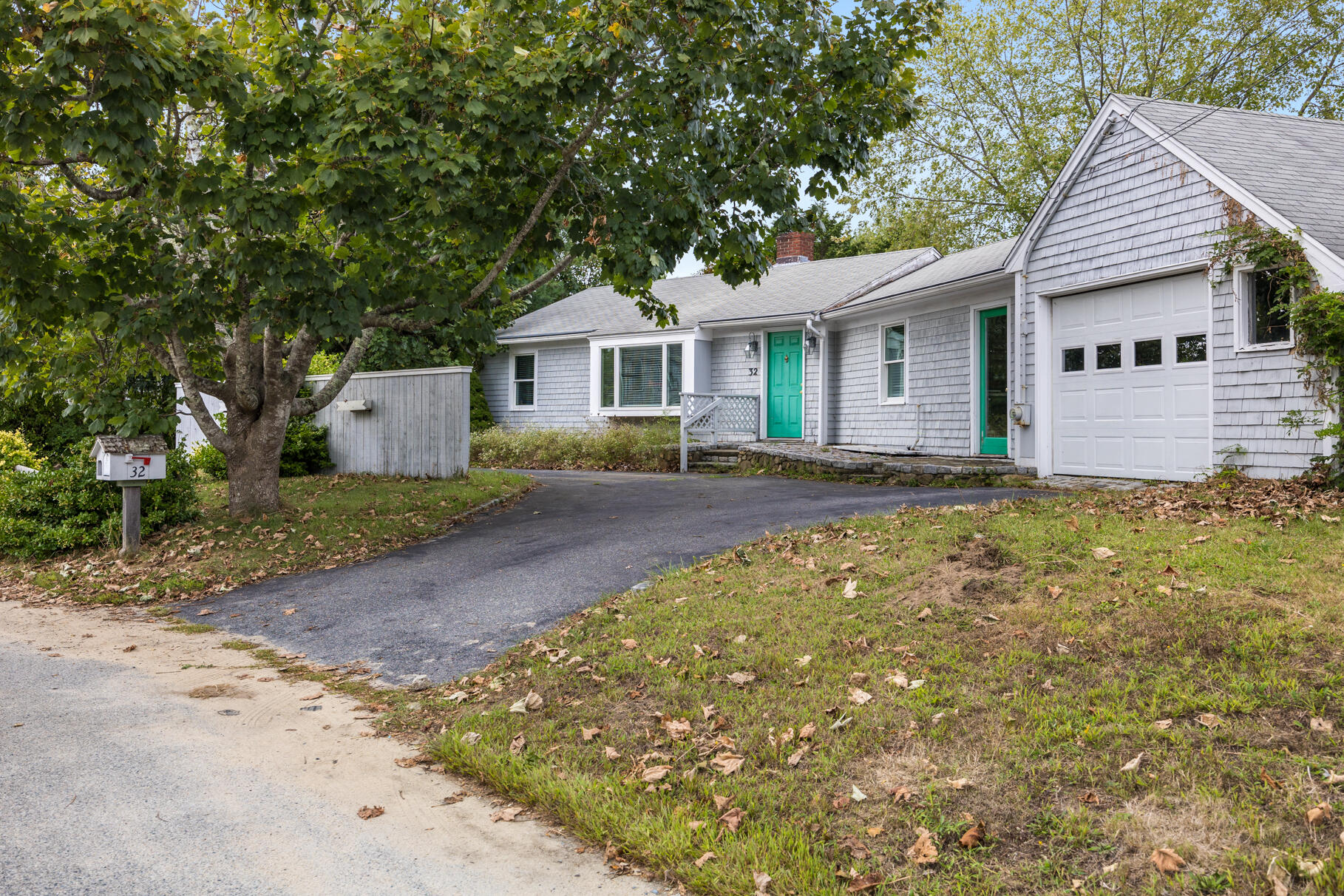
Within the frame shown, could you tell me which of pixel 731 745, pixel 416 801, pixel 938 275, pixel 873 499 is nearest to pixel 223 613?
pixel 416 801

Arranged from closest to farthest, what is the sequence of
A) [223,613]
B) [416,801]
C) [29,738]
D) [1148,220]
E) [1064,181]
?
[416,801]
[29,738]
[223,613]
[1148,220]
[1064,181]

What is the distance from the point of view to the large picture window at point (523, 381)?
2383cm

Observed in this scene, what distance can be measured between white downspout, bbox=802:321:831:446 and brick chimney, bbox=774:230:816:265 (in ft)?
20.8

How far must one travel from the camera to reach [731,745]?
3.90 metres

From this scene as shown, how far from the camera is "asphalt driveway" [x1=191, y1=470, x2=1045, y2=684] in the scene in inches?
247

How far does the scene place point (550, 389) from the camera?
917 inches

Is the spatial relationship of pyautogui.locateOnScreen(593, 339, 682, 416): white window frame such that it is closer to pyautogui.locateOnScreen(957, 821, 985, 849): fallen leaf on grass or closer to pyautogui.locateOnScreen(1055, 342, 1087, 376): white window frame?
pyautogui.locateOnScreen(1055, 342, 1087, 376): white window frame

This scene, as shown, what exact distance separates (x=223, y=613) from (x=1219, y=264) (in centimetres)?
1068

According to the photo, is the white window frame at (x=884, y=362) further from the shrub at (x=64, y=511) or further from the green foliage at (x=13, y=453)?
the green foliage at (x=13, y=453)

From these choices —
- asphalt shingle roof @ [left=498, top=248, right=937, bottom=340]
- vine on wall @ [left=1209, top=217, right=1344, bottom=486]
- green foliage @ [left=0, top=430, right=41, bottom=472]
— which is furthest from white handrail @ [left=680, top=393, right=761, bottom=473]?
green foliage @ [left=0, top=430, right=41, bottom=472]

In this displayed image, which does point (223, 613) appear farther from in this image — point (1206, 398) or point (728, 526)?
point (1206, 398)

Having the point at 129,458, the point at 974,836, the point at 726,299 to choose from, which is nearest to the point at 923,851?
the point at 974,836

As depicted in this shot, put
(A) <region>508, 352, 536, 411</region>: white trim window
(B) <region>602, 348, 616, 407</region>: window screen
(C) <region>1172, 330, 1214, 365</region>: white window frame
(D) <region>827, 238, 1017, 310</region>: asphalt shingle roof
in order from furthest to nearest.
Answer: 1. (A) <region>508, 352, 536, 411</region>: white trim window
2. (B) <region>602, 348, 616, 407</region>: window screen
3. (D) <region>827, 238, 1017, 310</region>: asphalt shingle roof
4. (C) <region>1172, 330, 1214, 365</region>: white window frame

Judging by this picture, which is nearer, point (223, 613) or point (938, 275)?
point (223, 613)
